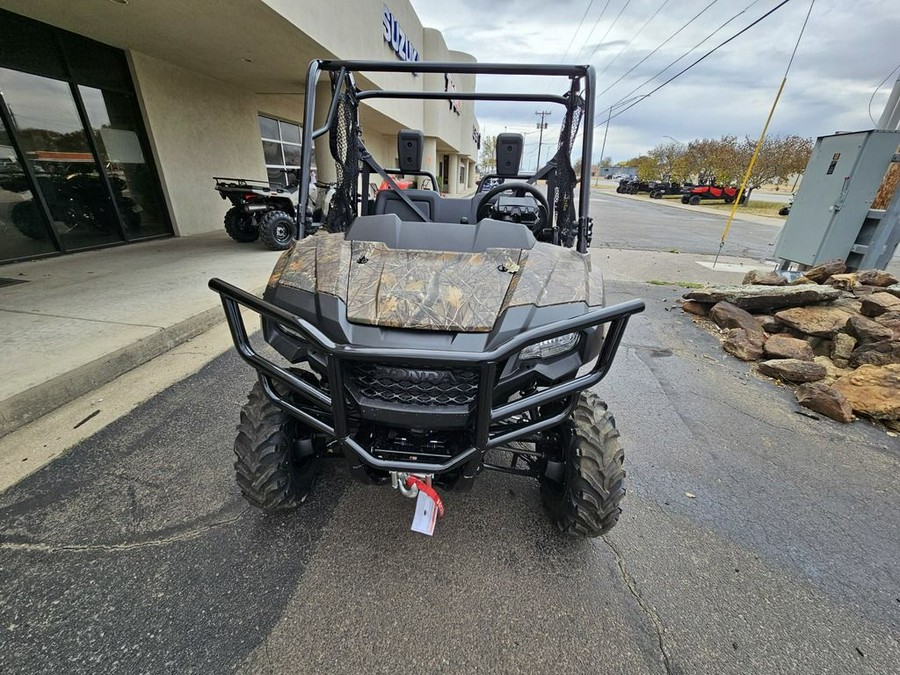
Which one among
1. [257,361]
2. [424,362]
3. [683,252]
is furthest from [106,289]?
[683,252]

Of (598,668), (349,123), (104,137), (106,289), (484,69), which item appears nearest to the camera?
(598,668)

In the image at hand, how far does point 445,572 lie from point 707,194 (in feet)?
115

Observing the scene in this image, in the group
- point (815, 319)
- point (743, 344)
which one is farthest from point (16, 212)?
point (815, 319)

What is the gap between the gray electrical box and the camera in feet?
18.0

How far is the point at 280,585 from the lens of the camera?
1.52 metres

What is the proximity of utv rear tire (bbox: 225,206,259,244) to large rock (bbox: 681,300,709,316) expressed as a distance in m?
7.30

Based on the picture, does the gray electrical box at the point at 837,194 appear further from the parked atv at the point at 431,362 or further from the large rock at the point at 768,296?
the parked atv at the point at 431,362

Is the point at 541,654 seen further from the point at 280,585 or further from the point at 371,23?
the point at 371,23

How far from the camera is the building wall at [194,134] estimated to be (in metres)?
6.93

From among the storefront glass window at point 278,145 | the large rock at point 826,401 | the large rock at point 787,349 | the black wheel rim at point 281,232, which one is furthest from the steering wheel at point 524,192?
the storefront glass window at point 278,145

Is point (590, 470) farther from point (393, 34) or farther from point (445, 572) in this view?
point (393, 34)

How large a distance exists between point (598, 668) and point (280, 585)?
120 centimetres

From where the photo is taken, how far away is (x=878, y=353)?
323 centimetres

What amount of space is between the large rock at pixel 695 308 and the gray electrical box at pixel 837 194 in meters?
2.86
